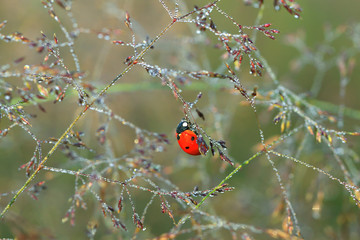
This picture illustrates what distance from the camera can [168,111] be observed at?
5.30 metres

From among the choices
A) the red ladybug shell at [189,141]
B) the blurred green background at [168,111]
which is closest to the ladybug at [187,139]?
the red ladybug shell at [189,141]

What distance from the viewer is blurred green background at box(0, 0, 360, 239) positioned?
4.00 metres

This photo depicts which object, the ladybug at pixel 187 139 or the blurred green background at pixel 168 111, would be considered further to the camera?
the blurred green background at pixel 168 111

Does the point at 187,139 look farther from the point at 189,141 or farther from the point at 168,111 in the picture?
the point at 168,111

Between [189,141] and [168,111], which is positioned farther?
[168,111]

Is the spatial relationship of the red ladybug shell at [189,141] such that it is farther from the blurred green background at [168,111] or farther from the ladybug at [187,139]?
the blurred green background at [168,111]

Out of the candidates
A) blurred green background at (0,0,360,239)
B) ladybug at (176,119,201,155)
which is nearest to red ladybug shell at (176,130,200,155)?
ladybug at (176,119,201,155)

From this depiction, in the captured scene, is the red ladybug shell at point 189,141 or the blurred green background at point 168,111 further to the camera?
the blurred green background at point 168,111

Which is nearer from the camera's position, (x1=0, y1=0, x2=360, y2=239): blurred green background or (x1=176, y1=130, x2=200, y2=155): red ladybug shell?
(x1=176, y1=130, x2=200, y2=155): red ladybug shell

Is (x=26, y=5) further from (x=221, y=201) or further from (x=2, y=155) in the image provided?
(x=221, y=201)

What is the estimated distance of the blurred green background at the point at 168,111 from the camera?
4.00 metres

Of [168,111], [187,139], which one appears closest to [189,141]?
[187,139]

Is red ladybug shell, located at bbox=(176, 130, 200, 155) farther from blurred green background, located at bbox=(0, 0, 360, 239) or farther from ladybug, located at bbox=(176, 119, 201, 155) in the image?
blurred green background, located at bbox=(0, 0, 360, 239)

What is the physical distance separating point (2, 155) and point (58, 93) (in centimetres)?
267
